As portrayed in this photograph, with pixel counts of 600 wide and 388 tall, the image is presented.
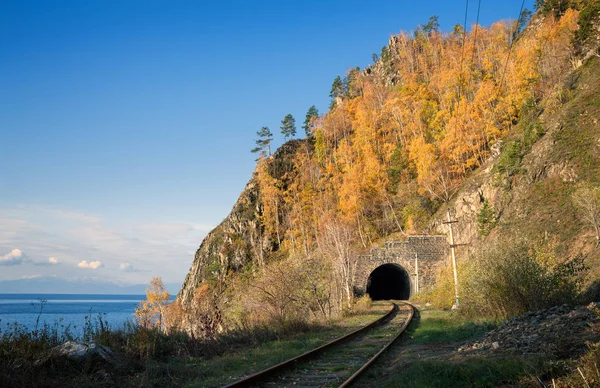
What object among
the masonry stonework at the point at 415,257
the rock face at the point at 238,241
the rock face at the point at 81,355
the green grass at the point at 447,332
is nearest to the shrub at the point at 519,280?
the green grass at the point at 447,332

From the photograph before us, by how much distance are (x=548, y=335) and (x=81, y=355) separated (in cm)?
841

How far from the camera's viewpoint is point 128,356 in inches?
323

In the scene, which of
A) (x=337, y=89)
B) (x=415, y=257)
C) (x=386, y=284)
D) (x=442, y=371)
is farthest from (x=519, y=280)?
(x=337, y=89)

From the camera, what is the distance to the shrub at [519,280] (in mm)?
11555

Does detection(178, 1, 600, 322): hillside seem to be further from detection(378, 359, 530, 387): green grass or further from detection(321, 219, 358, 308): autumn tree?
detection(378, 359, 530, 387): green grass

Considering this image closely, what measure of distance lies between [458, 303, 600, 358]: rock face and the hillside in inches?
291

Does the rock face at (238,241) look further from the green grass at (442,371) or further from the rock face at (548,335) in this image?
the rock face at (548,335)

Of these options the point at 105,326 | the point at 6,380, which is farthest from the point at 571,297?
the point at 6,380

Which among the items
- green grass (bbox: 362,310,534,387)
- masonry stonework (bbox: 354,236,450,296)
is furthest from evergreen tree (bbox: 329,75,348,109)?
green grass (bbox: 362,310,534,387)

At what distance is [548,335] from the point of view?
23.2ft

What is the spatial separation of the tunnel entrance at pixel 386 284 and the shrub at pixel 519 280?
90.9 feet

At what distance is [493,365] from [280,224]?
5331 cm

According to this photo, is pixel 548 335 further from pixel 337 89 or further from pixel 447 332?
pixel 337 89

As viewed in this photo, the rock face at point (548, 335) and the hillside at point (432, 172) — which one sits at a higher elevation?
the hillside at point (432, 172)
